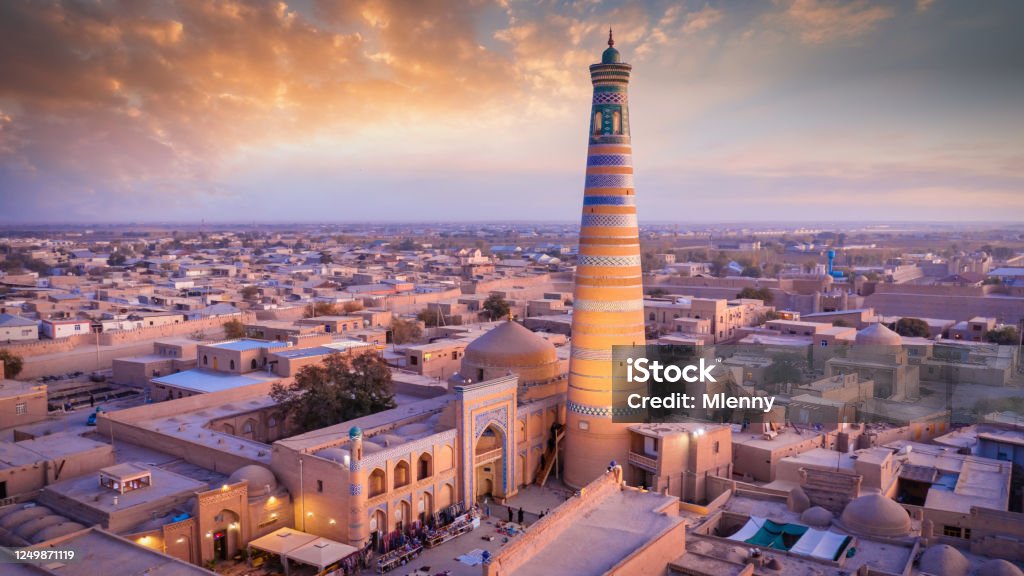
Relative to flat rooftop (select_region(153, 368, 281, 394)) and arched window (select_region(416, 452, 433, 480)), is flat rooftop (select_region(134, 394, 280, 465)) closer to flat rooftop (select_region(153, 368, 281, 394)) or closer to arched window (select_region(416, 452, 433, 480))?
flat rooftop (select_region(153, 368, 281, 394))

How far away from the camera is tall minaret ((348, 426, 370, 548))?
15867 millimetres

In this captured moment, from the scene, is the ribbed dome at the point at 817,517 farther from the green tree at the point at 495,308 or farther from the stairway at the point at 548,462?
the green tree at the point at 495,308

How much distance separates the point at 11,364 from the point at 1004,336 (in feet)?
139

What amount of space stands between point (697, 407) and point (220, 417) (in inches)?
558

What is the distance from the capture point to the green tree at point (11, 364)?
95.6ft

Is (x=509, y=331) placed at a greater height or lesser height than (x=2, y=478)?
greater

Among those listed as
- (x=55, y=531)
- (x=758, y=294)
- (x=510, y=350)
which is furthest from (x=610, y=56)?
(x=758, y=294)

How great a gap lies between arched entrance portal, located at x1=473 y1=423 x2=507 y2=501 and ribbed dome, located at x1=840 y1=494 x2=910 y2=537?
8.25 m

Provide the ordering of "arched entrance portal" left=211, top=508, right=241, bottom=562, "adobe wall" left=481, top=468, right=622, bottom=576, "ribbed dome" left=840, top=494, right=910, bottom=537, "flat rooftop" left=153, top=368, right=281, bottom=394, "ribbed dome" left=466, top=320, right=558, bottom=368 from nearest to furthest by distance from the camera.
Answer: "adobe wall" left=481, top=468, right=622, bottom=576
"ribbed dome" left=840, top=494, right=910, bottom=537
"arched entrance portal" left=211, top=508, right=241, bottom=562
"ribbed dome" left=466, top=320, right=558, bottom=368
"flat rooftop" left=153, top=368, right=281, bottom=394

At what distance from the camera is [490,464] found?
65.9ft

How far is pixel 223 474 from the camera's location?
18.0 m

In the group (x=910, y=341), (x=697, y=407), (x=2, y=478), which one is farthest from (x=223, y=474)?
(x=910, y=341)

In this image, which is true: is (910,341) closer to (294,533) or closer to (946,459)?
(946,459)

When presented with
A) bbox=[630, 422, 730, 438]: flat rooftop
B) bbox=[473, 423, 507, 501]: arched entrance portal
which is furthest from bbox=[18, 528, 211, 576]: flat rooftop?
bbox=[630, 422, 730, 438]: flat rooftop
